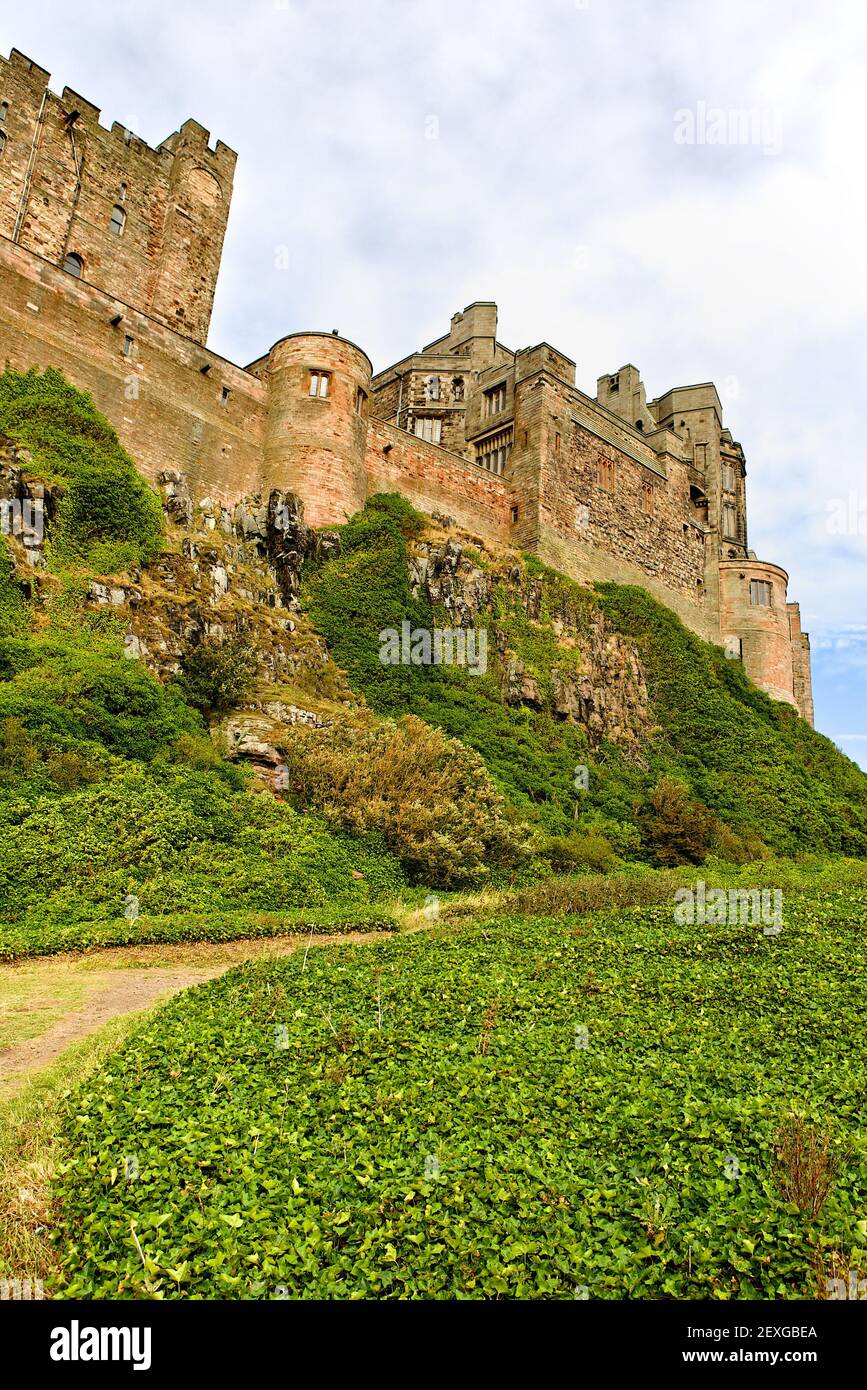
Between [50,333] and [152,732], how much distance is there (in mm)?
13011

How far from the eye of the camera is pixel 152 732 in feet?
52.4

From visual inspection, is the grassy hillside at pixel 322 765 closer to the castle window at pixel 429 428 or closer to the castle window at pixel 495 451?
the castle window at pixel 495 451

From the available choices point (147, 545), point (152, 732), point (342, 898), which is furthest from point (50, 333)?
point (342, 898)

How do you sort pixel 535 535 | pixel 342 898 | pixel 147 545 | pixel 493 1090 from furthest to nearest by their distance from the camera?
pixel 535 535 < pixel 147 545 < pixel 342 898 < pixel 493 1090

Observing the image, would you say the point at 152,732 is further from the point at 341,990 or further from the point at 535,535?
the point at 535,535

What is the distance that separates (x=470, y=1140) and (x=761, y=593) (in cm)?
4123

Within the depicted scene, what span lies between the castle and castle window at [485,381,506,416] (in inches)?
3.1

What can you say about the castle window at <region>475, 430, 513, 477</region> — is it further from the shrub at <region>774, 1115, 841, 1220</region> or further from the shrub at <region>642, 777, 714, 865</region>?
the shrub at <region>774, 1115, 841, 1220</region>

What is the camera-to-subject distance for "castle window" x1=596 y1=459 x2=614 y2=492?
36219mm

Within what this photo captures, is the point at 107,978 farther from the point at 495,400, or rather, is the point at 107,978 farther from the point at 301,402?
the point at 495,400

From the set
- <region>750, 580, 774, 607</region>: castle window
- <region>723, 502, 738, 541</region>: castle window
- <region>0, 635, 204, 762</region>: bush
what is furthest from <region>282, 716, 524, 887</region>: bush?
<region>723, 502, 738, 541</region>: castle window

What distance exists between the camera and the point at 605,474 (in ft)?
120

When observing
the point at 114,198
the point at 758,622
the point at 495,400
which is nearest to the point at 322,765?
the point at 114,198
